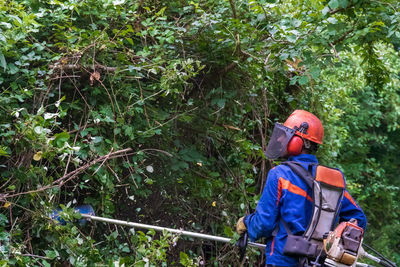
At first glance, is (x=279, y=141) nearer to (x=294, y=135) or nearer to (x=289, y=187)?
(x=294, y=135)

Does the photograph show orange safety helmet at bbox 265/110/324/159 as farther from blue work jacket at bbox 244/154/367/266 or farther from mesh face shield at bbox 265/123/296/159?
blue work jacket at bbox 244/154/367/266

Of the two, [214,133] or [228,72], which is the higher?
[228,72]

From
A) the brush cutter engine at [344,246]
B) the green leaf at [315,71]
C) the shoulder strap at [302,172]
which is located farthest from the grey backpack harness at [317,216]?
the green leaf at [315,71]

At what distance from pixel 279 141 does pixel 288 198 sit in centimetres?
47

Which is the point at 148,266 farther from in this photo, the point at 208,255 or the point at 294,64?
the point at 294,64

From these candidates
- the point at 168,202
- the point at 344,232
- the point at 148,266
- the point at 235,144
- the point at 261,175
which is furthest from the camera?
the point at 261,175

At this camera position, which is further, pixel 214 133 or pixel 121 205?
pixel 214 133

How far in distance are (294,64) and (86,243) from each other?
116 inches

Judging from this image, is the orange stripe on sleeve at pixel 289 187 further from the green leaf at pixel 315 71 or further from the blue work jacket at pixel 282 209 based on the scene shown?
the green leaf at pixel 315 71

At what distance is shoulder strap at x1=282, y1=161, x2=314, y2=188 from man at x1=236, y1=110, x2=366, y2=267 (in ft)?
0.08

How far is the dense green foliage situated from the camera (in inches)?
157

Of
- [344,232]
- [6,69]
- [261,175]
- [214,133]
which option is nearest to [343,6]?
[344,232]

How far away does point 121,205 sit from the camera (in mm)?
4934

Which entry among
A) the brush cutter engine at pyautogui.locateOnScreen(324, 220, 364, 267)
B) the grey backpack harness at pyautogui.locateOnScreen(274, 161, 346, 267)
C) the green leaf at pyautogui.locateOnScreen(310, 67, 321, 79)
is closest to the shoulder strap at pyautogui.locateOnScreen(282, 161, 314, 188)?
the grey backpack harness at pyautogui.locateOnScreen(274, 161, 346, 267)
